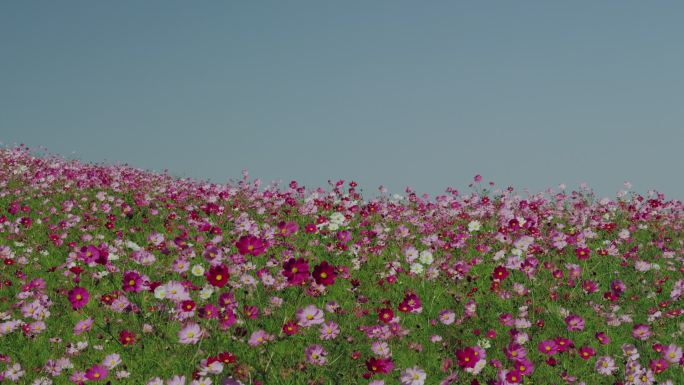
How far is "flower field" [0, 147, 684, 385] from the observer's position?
4.66 m

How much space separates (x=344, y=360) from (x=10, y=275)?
4.58 m

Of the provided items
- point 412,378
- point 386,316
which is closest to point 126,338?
point 386,316

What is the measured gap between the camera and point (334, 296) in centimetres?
679

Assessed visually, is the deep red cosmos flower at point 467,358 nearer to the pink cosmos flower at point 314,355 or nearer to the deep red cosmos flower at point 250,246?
the pink cosmos flower at point 314,355

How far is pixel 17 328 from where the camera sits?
5.77 meters

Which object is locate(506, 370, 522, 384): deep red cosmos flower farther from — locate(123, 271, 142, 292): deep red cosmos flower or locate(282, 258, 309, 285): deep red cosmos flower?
locate(123, 271, 142, 292): deep red cosmos flower

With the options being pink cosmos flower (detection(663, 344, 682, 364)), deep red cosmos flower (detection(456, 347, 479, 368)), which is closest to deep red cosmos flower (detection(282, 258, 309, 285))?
deep red cosmos flower (detection(456, 347, 479, 368))

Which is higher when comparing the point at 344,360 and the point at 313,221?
the point at 313,221

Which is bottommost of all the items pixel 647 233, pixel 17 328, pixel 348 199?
pixel 17 328

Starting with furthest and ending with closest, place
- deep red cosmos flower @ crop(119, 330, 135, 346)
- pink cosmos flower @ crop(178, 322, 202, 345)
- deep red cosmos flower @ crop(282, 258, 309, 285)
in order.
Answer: deep red cosmos flower @ crop(119, 330, 135, 346) → pink cosmos flower @ crop(178, 322, 202, 345) → deep red cosmos flower @ crop(282, 258, 309, 285)

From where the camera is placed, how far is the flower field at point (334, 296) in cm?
466

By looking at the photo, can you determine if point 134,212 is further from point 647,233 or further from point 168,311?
point 647,233

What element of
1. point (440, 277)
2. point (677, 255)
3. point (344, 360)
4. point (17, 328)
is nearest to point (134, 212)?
point (17, 328)

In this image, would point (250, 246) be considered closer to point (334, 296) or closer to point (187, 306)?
point (187, 306)
